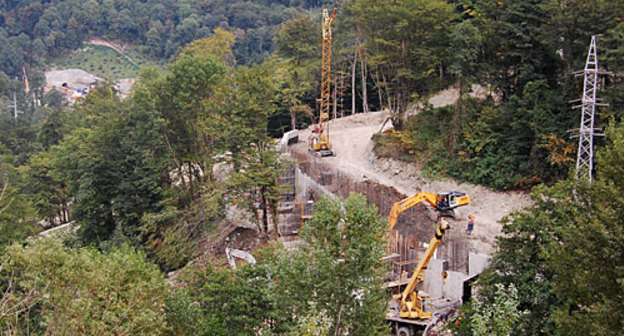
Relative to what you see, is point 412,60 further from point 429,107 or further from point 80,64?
point 80,64

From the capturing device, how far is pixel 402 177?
33.6 meters

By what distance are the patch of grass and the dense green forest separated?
54826 millimetres

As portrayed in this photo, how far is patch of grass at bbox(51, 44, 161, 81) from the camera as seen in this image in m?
120

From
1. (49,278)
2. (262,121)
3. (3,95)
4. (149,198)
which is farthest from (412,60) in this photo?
(3,95)

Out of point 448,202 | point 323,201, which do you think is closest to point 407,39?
point 448,202

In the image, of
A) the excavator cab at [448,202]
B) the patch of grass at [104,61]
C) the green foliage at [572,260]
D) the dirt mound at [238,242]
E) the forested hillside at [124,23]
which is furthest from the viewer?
the patch of grass at [104,61]

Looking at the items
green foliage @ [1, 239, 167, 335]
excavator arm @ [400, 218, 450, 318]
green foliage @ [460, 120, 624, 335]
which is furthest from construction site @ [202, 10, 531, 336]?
green foliage @ [1, 239, 167, 335]

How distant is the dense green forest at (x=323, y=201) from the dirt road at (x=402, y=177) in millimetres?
864

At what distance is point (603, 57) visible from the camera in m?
23.1

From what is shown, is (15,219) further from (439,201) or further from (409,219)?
(439,201)

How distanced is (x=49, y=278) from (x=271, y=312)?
6407 mm

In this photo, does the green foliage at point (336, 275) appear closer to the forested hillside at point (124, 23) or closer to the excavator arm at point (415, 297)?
the excavator arm at point (415, 297)

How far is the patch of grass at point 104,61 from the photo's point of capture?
120 m

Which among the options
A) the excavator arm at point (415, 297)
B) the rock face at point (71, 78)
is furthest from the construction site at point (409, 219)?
the rock face at point (71, 78)
